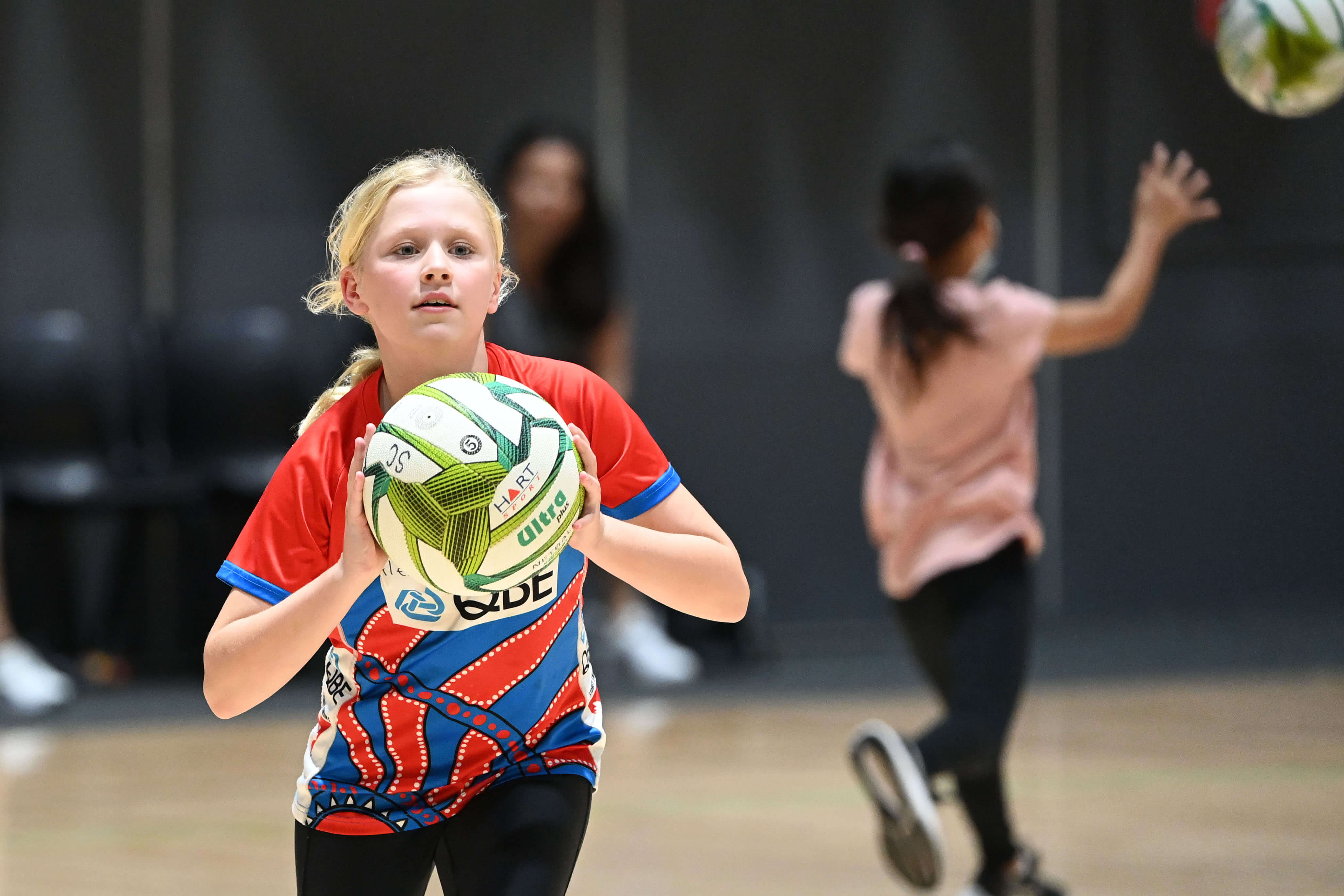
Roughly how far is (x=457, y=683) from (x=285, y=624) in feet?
1.14

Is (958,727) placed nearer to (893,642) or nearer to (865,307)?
(865,307)

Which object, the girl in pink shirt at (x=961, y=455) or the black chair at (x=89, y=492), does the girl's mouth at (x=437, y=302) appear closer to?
the girl in pink shirt at (x=961, y=455)

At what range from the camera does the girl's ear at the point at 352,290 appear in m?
2.28

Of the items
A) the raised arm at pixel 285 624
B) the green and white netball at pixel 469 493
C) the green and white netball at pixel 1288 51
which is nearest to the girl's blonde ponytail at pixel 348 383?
the raised arm at pixel 285 624

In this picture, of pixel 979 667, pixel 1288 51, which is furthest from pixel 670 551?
pixel 1288 51

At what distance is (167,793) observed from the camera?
558 centimetres

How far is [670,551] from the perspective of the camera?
2.16m

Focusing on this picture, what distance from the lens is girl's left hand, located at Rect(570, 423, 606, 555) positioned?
2008mm

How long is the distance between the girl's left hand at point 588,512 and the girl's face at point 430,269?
0.23 m

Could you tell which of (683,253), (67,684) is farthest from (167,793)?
(683,253)

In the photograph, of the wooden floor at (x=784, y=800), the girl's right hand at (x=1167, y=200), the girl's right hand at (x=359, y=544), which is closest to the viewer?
the girl's right hand at (x=359, y=544)

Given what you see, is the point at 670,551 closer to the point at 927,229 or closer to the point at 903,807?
the point at 903,807

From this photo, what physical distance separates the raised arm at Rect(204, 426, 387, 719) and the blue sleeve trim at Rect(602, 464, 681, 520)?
36cm

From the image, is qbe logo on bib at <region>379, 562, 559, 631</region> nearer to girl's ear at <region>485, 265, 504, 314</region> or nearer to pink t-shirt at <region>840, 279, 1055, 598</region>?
girl's ear at <region>485, 265, 504, 314</region>
